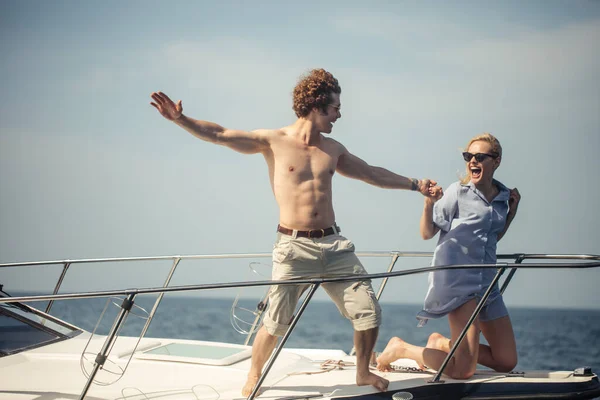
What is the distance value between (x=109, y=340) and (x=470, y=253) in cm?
183

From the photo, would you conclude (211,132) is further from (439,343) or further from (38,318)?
(38,318)

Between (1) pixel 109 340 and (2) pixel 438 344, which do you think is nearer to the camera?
(1) pixel 109 340

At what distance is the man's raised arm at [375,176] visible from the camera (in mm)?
4082

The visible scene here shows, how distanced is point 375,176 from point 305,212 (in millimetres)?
580

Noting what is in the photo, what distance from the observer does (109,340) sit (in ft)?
11.0

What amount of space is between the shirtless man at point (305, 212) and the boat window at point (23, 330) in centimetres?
146

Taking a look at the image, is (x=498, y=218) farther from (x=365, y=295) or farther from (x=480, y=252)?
(x=365, y=295)

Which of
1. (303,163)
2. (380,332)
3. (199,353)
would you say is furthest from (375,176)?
(380,332)

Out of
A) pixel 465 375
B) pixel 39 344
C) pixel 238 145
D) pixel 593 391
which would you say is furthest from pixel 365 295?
pixel 39 344

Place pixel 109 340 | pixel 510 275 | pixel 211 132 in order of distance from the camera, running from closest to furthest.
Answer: pixel 109 340, pixel 211 132, pixel 510 275

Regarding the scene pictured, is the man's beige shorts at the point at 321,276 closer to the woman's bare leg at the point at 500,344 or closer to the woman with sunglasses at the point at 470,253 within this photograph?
the woman with sunglasses at the point at 470,253

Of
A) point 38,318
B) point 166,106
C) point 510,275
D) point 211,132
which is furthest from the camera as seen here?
point 38,318

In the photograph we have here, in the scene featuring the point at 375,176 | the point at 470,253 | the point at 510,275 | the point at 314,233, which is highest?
the point at 375,176

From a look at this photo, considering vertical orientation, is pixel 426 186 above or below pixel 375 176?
below
